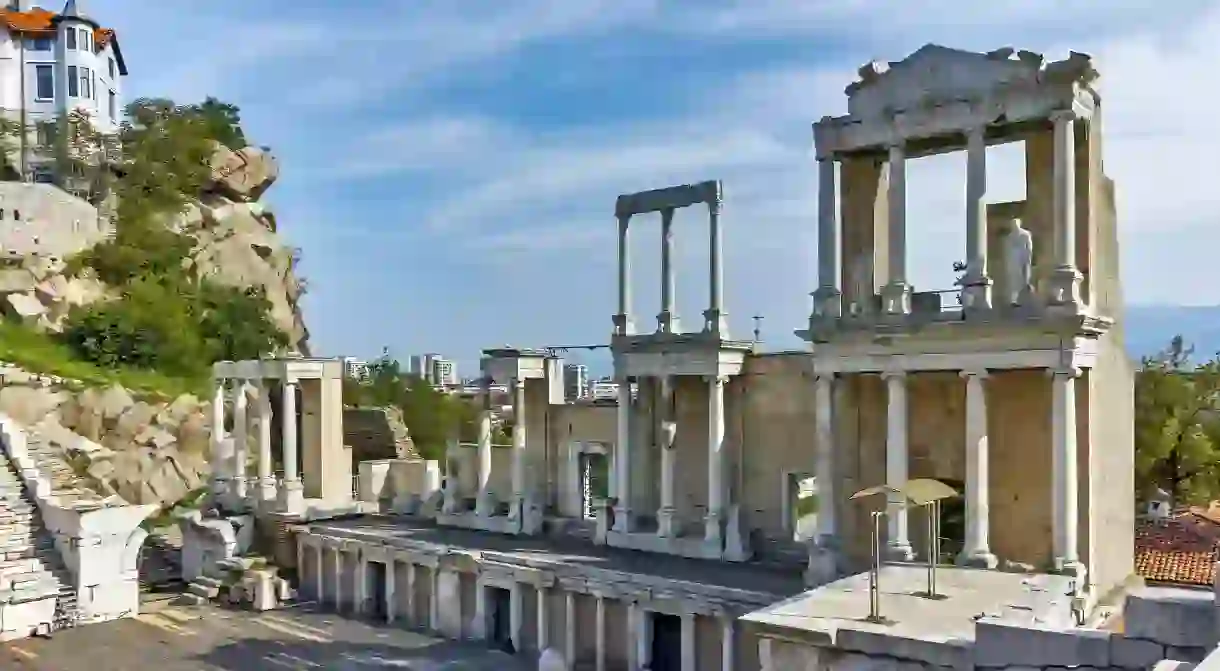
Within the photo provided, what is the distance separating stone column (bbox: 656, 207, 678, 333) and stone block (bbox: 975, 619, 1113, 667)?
12520 mm

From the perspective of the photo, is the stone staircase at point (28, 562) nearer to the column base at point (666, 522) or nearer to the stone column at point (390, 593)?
the stone column at point (390, 593)

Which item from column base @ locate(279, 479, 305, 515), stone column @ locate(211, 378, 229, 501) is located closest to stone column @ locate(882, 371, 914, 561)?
column base @ locate(279, 479, 305, 515)

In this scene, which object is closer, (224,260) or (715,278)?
(715,278)

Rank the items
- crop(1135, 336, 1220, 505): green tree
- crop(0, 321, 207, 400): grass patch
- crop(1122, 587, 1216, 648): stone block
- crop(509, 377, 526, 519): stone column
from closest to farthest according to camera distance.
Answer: crop(1122, 587, 1216, 648): stone block < crop(509, 377, 526, 519): stone column < crop(1135, 336, 1220, 505): green tree < crop(0, 321, 207, 400): grass patch

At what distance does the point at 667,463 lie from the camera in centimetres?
2238

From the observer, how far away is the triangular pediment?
1691 cm

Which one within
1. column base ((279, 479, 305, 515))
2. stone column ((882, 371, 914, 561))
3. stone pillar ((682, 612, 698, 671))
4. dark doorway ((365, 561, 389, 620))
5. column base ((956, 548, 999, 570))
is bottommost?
dark doorway ((365, 561, 389, 620))

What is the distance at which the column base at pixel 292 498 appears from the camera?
2872 centimetres

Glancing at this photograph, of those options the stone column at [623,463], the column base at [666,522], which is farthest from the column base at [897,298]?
the stone column at [623,463]

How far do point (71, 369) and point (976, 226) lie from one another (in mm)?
32219

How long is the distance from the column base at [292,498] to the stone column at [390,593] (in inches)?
213

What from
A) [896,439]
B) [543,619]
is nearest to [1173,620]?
[896,439]

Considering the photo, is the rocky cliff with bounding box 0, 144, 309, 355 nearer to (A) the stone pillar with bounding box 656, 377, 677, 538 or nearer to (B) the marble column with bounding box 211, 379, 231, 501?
(B) the marble column with bounding box 211, 379, 231, 501

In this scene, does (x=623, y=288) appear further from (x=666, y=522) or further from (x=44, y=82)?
(x=44, y=82)
